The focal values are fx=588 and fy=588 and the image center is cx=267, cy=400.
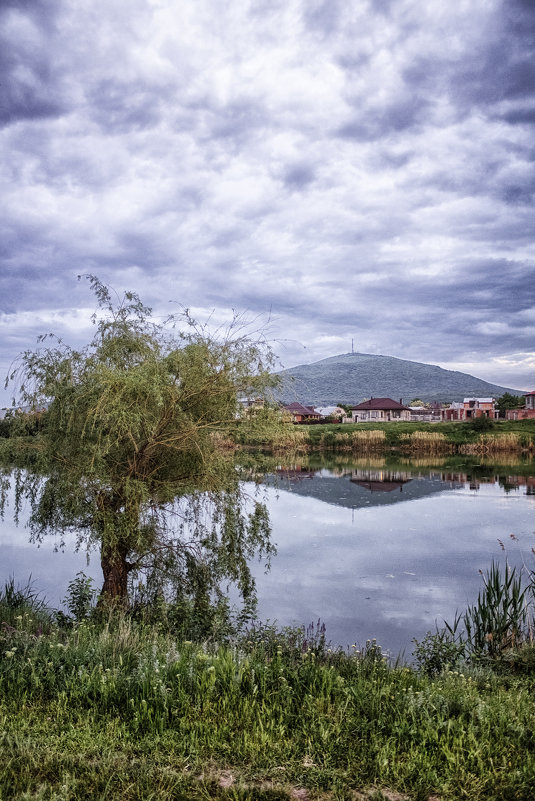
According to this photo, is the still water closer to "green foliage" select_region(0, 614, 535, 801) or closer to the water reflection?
the water reflection

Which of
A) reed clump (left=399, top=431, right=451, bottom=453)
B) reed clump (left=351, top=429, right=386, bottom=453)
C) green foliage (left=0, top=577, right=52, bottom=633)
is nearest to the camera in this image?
green foliage (left=0, top=577, right=52, bottom=633)

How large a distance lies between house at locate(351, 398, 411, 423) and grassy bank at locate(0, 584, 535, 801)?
328 feet

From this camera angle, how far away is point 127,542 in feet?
36.5

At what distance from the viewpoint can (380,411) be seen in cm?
10525

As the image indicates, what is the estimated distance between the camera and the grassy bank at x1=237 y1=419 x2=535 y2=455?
2229 inches

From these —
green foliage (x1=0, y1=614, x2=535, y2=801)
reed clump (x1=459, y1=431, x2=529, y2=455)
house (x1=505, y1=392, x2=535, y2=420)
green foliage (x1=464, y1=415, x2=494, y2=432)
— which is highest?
house (x1=505, y1=392, x2=535, y2=420)

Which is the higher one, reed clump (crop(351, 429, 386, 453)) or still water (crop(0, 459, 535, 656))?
reed clump (crop(351, 429, 386, 453))

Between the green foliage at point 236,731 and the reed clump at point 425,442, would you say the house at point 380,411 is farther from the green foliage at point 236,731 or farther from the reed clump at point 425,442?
the green foliage at point 236,731

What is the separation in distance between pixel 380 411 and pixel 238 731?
103 metres

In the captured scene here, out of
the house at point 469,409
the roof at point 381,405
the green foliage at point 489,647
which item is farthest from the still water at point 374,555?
the roof at point 381,405

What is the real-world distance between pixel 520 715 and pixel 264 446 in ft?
29.0

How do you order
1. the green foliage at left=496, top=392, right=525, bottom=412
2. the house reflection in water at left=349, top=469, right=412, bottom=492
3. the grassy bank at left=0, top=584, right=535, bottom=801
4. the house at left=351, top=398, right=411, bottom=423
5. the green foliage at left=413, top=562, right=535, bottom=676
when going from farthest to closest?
1. the house at left=351, top=398, right=411, bottom=423
2. the green foliage at left=496, top=392, right=525, bottom=412
3. the house reflection in water at left=349, top=469, right=412, bottom=492
4. the green foliage at left=413, top=562, right=535, bottom=676
5. the grassy bank at left=0, top=584, right=535, bottom=801

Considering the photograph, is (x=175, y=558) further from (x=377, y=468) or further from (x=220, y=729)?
(x=377, y=468)

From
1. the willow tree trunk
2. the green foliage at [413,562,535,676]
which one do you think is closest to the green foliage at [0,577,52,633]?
the willow tree trunk
